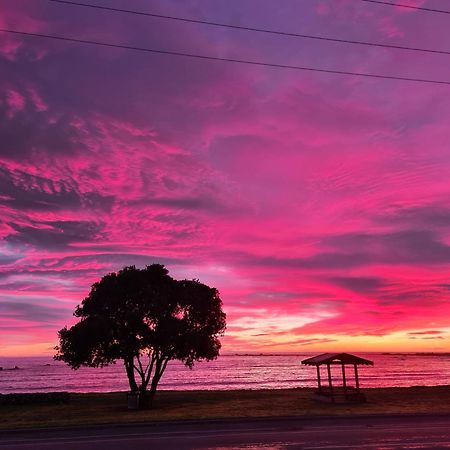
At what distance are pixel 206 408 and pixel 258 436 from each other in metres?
11.8

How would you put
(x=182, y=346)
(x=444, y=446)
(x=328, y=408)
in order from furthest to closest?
1. (x=182, y=346)
2. (x=328, y=408)
3. (x=444, y=446)

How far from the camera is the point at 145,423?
2308 centimetres

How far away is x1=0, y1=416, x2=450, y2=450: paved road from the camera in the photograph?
1705 centimetres

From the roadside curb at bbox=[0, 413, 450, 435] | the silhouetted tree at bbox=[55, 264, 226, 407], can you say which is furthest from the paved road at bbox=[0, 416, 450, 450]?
the silhouetted tree at bbox=[55, 264, 226, 407]

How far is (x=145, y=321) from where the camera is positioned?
36594 millimetres

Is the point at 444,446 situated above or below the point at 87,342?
below

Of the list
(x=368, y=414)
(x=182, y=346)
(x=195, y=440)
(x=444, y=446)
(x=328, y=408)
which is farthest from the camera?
(x=182, y=346)

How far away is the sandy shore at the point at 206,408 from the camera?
25.5 metres

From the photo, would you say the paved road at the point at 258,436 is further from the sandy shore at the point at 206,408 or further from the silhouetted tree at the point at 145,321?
Result: the silhouetted tree at the point at 145,321

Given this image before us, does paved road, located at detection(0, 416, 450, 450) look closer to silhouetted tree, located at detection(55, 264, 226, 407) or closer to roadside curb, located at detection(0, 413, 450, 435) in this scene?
roadside curb, located at detection(0, 413, 450, 435)

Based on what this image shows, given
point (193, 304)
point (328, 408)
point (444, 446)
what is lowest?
point (444, 446)

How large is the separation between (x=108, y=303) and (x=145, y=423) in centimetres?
1509

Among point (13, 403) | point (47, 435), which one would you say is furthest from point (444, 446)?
point (13, 403)

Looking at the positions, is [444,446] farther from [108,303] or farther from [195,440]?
[108,303]
